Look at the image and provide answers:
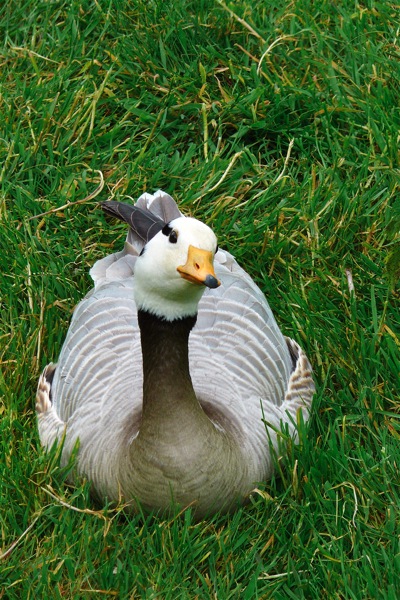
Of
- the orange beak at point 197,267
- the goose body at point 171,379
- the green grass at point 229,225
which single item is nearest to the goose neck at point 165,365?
the goose body at point 171,379

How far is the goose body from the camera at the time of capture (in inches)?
143

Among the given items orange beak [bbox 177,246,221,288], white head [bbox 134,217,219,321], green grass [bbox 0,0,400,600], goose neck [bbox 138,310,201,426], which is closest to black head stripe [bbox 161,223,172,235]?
white head [bbox 134,217,219,321]

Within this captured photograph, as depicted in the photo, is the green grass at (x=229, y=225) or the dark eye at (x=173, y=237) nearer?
the dark eye at (x=173, y=237)

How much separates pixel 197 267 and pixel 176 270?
0.09m

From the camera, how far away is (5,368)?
180 inches

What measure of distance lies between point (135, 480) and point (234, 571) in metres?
0.46

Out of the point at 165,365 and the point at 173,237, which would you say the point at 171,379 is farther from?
the point at 173,237

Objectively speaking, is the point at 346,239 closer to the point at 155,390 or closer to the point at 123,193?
the point at 123,193

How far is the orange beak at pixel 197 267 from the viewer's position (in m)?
3.37

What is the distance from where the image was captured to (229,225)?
5.15 meters

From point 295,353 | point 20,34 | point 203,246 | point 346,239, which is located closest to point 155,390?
point 203,246

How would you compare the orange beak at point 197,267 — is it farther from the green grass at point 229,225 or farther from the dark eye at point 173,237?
the green grass at point 229,225

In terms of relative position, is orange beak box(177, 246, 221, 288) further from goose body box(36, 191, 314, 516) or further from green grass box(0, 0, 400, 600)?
green grass box(0, 0, 400, 600)

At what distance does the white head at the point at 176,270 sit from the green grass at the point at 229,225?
29.8 inches
